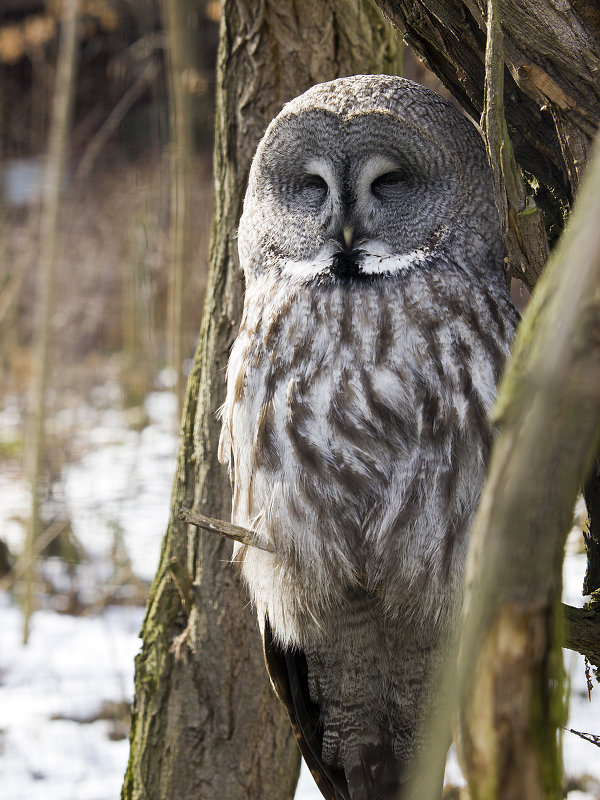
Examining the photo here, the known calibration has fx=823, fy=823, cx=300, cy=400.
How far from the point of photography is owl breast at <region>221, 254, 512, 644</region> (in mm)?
1419

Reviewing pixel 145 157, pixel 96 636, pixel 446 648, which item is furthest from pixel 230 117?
pixel 145 157

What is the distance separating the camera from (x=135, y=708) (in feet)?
7.32

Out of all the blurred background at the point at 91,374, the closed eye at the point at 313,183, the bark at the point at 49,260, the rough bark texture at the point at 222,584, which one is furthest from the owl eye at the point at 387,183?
the bark at the point at 49,260

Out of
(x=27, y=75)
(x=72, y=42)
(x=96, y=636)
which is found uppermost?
(x=27, y=75)

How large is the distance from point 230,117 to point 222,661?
1376 millimetres

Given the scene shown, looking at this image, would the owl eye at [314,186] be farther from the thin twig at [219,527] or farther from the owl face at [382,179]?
the thin twig at [219,527]

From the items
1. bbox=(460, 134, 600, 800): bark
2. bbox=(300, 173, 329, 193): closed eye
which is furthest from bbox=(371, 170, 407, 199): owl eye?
bbox=(460, 134, 600, 800): bark

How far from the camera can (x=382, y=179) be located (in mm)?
1528

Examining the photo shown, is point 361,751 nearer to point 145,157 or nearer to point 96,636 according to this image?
point 96,636

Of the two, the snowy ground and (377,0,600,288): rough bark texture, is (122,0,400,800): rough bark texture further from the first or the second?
the snowy ground

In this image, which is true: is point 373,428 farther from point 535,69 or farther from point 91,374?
point 91,374

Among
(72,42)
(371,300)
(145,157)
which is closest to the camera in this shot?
(371,300)

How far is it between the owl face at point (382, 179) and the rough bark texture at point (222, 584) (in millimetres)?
504

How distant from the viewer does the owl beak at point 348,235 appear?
150 cm
